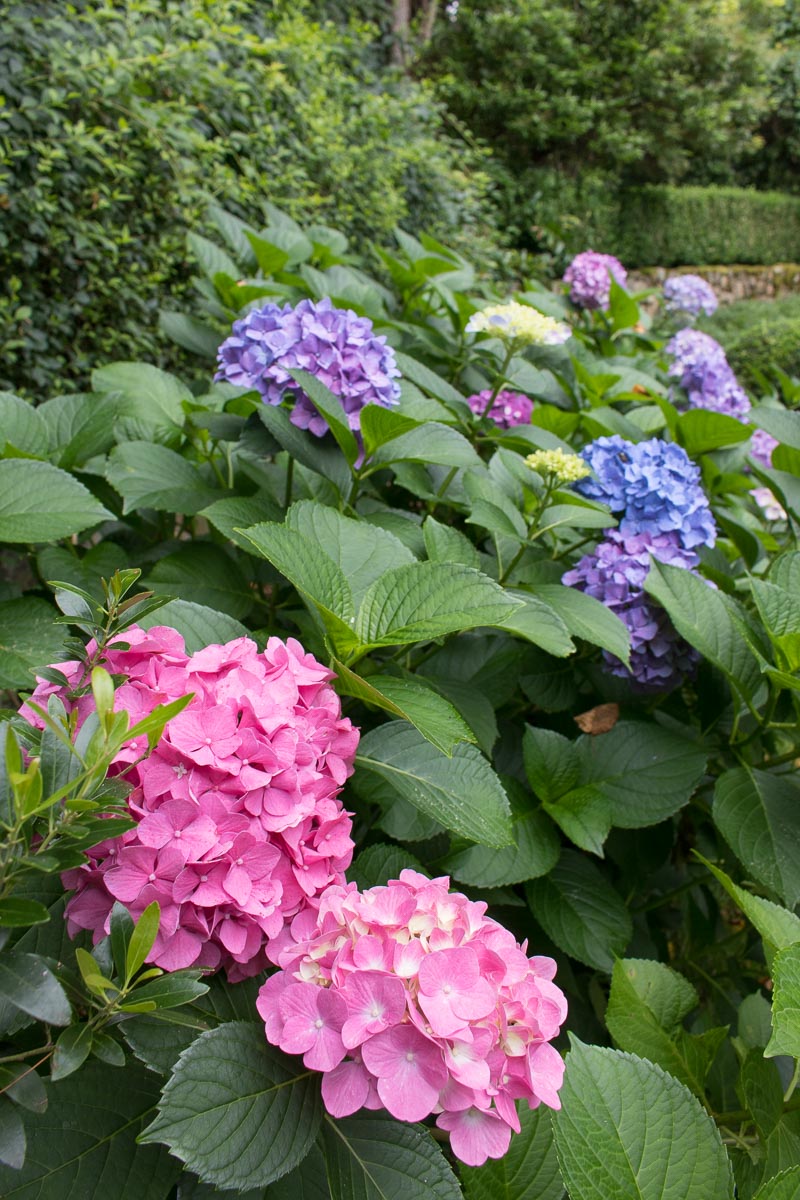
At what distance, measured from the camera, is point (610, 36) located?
35.0 ft

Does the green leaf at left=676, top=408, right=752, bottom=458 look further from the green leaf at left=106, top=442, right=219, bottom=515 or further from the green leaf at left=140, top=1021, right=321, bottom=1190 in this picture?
the green leaf at left=140, top=1021, right=321, bottom=1190

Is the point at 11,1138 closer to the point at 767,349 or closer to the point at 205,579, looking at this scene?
the point at 205,579

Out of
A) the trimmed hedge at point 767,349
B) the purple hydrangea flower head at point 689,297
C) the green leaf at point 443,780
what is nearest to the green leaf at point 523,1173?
the green leaf at point 443,780

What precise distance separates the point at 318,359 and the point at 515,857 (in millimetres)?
811

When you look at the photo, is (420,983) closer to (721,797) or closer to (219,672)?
(219,672)

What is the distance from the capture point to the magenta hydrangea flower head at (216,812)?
26.9 inches

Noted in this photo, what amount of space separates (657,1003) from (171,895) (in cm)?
64

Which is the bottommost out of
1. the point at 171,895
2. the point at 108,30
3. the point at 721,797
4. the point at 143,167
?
the point at 721,797

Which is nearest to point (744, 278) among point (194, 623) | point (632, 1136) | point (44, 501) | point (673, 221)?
point (673, 221)

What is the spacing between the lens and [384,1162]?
66 centimetres

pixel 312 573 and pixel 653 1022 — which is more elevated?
pixel 312 573

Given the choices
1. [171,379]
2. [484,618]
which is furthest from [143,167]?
[484,618]

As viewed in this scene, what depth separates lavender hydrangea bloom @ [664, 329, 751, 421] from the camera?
96.3 inches

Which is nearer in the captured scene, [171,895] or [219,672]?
[171,895]
